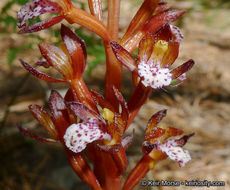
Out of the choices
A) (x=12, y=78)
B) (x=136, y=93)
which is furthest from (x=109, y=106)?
(x=12, y=78)

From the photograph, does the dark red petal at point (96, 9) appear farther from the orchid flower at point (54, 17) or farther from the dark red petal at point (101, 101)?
the dark red petal at point (101, 101)

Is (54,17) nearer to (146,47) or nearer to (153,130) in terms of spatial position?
(146,47)

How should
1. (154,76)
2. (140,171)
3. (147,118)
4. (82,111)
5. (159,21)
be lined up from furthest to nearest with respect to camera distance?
1. (147,118)
2. (140,171)
3. (159,21)
4. (82,111)
5. (154,76)

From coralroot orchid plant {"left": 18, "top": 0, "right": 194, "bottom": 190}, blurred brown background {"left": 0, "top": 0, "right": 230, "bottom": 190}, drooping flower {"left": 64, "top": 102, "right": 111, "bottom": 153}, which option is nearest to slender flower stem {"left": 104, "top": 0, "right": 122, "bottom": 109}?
coralroot orchid plant {"left": 18, "top": 0, "right": 194, "bottom": 190}

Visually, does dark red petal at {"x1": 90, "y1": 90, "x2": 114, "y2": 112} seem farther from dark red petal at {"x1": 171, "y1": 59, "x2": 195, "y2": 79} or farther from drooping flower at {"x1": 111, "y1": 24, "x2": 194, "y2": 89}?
dark red petal at {"x1": 171, "y1": 59, "x2": 195, "y2": 79}

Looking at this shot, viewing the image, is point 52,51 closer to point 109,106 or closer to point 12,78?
point 109,106

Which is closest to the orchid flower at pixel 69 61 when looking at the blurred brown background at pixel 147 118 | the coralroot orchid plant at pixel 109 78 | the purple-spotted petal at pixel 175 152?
the coralroot orchid plant at pixel 109 78

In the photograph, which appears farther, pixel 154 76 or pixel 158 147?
pixel 158 147

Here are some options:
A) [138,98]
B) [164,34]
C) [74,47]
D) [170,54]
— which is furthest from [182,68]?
[74,47]
